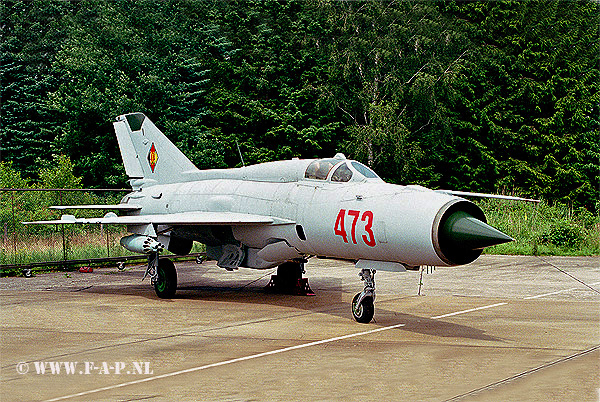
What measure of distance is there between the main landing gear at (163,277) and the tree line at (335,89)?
25705mm

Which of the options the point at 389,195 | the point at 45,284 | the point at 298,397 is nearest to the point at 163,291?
the point at 45,284

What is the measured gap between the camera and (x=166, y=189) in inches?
688

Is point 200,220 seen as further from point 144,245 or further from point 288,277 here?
point 288,277

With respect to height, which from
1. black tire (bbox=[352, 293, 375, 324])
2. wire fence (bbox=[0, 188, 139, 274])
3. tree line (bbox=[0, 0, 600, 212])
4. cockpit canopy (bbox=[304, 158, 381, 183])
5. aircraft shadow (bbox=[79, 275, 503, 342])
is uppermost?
tree line (bbox=[0, 0, 600, 212])

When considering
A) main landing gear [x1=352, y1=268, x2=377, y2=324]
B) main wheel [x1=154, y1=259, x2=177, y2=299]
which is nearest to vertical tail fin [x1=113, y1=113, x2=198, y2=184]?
main wheel [x1=154, y1=259, x2=177, y2=299]

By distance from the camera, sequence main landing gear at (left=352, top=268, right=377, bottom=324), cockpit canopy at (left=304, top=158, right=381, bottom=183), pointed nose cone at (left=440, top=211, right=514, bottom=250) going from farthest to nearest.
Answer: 1. cockpit canopy at (left=304, top=158, right=381, bottom=183)
2. main landing gear at (left=352, top=268, right=377, bottom=324)
3. pointed nose cone at (left=440, top=211, right=514, bottom=250)

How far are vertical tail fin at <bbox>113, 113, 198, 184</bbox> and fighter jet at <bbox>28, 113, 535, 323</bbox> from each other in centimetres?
2

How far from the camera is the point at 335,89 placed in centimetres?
4384

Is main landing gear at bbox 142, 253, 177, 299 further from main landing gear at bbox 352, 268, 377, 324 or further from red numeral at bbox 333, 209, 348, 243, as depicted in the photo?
main landing gear at bbox 352, 268, 377, 324

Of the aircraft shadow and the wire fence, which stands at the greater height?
the wire fence

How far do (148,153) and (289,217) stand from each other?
20.3 feet

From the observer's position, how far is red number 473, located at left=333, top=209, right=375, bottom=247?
11.6m

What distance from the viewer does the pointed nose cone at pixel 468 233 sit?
33.1ft

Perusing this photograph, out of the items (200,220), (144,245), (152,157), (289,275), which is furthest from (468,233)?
(152,157)
